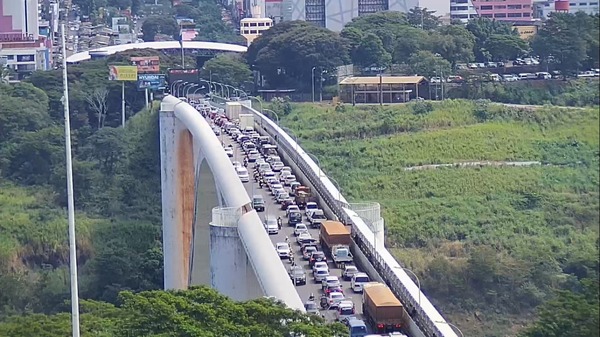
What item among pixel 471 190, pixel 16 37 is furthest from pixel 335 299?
pixel 16 37

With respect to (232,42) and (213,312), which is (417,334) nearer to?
(213,312)

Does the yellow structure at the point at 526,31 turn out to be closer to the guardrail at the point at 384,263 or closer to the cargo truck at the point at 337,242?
the guardrail at the point at 384,263

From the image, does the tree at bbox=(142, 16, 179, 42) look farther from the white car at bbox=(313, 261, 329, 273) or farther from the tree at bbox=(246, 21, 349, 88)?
the white car at bbox=(313, 261, 329, 273)

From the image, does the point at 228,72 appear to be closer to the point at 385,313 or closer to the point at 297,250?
the point at 297,250

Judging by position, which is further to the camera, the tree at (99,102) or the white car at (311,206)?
the tree at (99,102)

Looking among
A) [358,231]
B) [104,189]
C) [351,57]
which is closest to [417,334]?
[358,231]

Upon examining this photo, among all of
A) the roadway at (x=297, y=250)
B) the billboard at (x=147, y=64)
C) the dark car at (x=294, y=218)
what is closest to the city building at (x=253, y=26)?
the billboard at (x=147, y=64)

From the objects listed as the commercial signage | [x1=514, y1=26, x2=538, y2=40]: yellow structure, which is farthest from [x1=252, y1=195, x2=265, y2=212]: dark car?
the commercial signage
